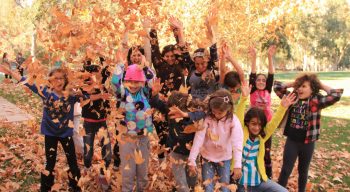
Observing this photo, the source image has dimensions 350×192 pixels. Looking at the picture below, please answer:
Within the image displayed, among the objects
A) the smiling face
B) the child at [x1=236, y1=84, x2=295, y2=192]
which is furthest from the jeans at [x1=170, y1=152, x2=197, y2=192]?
the smiling face

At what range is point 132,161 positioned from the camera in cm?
399

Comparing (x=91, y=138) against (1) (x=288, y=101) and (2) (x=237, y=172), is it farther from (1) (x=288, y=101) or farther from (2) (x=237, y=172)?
(1) (x=288, y=101)

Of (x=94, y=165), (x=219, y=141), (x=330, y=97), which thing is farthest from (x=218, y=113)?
(x=94, y=165)

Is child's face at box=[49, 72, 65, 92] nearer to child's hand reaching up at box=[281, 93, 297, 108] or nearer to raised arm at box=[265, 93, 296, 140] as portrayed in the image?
raised arm at box=[265, 93, 296, 140]

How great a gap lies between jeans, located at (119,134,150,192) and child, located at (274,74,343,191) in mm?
1891

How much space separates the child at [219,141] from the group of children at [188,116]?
0.04ft

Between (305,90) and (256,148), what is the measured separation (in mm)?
1144

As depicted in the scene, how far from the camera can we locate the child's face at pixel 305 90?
14.8 feet

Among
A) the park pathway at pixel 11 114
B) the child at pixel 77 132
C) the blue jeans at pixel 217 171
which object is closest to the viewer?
the blue jeans at pixel 217 171

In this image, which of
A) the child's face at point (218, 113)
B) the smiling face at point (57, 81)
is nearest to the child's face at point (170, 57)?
the child's face at point (218, 113)

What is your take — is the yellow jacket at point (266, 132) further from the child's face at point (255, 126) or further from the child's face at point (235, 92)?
the child's face at point (235, 92)

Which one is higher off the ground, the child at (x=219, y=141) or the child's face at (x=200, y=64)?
the child's face at (x=200, y=64)

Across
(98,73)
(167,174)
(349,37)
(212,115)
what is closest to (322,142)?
(167,174)

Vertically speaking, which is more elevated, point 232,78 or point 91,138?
point 232,78
